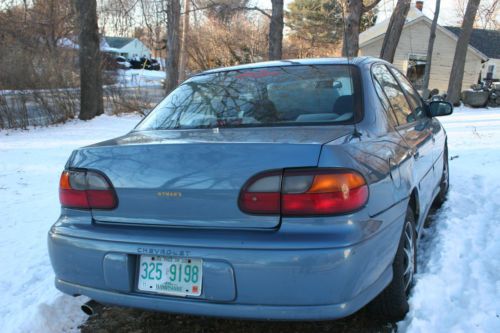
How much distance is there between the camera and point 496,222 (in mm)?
4270

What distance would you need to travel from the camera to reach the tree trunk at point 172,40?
19.5 meters

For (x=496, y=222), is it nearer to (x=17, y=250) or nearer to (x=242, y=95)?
(x=242, y=95)

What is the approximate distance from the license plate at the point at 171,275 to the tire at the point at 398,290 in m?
1.09

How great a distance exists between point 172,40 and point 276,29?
704cm

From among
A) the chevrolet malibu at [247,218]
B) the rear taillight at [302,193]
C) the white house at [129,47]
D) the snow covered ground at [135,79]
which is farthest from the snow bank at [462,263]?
the white house at [129,47]

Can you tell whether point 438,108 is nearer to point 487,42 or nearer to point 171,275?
point 171,275

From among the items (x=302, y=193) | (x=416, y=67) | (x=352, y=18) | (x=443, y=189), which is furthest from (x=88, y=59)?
(x=416, y=67)

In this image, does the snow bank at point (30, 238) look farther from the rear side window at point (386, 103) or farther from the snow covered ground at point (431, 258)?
the rear side window at point (386, 103)

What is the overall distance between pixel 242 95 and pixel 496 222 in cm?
268

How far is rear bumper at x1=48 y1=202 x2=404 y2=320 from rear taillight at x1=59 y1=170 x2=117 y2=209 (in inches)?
8.2

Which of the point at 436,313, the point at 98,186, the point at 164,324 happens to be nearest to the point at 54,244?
the point at 98,186

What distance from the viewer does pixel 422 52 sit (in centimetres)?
3186

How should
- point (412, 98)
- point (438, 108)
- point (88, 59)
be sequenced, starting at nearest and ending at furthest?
point (412, 98) < point (438, 108) < point (88, 59)

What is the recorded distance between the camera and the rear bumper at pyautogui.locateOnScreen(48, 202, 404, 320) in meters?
2.12
